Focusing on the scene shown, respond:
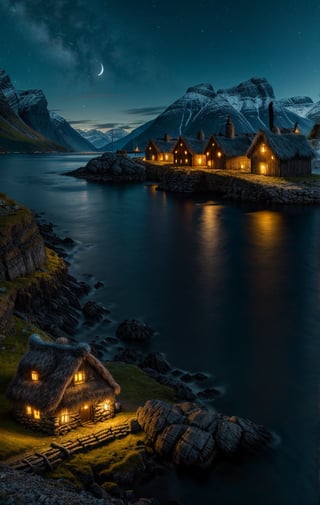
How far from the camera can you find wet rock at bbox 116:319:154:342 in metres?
30.1

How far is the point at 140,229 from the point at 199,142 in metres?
60.1

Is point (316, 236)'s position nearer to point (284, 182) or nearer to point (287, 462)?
point (284, 182)

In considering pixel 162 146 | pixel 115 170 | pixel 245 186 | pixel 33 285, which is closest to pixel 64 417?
pixel 33 285

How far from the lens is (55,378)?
1920cm

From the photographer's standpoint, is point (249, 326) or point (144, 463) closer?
point (144, 463)

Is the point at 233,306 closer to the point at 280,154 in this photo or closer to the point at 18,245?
the point at 18,245

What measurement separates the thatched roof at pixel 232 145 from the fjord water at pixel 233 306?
25.0 m

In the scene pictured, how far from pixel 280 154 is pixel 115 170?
197 ft

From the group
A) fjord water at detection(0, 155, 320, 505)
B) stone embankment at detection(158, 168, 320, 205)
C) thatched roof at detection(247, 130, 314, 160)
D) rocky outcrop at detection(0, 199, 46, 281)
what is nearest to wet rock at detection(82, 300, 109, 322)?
fjord water at detection(0, 155, 320, 505)

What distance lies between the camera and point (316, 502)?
16953mm

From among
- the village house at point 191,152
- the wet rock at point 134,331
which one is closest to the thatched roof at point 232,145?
the village house at point 191,152

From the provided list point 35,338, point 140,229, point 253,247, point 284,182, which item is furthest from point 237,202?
point 35,338

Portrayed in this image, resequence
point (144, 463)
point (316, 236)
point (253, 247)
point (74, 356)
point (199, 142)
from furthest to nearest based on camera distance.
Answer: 1. point (199, 142)
2. point (316, 236)
3. point (253, 247)
4. point (74, 356)
5. point (144, 463)

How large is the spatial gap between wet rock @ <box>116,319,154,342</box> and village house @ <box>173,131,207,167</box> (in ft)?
303
